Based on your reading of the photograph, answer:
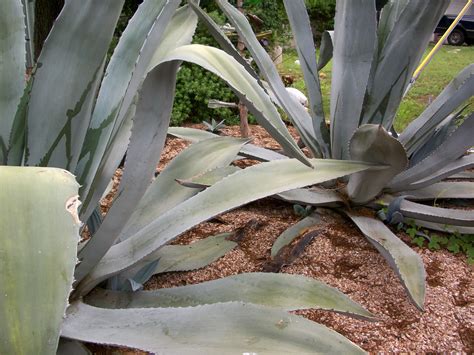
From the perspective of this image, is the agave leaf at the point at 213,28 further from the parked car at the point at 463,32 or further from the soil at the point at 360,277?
the parked car at the point at 463,32

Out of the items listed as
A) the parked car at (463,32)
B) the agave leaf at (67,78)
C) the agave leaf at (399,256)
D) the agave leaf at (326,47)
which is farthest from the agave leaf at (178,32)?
the parked car at (463,32)

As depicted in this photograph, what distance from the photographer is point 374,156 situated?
1.65 m

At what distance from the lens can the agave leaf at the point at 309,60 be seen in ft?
6.78

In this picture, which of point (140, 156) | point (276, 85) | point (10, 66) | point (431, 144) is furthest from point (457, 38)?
point (10, 66)

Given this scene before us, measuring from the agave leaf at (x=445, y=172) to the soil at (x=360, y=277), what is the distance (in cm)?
20

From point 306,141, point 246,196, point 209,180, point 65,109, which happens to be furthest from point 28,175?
point 306,141

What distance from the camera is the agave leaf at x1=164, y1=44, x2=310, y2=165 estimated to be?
1065 millimetres

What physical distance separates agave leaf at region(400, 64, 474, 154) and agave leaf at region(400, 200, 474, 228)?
0.30 meters

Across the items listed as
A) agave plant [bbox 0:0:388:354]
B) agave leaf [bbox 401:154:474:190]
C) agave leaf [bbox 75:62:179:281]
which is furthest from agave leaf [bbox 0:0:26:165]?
agave leaf [bbox 401:154:474:190]

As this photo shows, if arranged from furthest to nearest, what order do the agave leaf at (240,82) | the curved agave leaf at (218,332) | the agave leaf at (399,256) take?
the agave leaf at (399,256) → the agave leaf at (240,82) → the curved agave leaf at (218,332)

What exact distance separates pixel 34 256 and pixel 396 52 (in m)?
1.48

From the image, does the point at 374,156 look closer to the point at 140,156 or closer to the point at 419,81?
the point at 140,156

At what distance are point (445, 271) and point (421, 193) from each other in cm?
42

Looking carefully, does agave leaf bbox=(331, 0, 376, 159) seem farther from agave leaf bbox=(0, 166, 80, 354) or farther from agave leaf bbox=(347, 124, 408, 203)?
agave leaf bbox=(0, 166, 80, 354)
